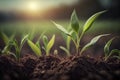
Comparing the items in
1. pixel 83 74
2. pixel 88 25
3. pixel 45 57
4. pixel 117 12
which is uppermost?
pixel 117 12

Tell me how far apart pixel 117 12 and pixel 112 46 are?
15.1 m

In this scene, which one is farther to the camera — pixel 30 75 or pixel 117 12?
pixel 117 12

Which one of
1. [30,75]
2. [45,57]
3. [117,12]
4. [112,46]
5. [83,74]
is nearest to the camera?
[83,74]

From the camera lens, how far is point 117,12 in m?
20.7

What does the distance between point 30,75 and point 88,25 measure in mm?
801

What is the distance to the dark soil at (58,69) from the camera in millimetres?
2418

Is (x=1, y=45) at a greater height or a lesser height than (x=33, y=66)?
greater

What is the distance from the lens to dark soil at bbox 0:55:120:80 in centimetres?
242

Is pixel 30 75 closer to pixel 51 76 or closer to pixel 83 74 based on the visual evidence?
pixel 51 76

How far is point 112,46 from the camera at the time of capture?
20.0ft

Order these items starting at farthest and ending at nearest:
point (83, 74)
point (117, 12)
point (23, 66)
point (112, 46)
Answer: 1. point (117, 12)
2. point (112, 46)
3. point (23, 66)
4. point (83, 74)

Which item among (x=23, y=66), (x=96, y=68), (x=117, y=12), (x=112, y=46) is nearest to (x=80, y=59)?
(x=96, y=68)

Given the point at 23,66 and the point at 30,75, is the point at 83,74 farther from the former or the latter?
the point at 23,66

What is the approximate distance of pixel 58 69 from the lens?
8.71ft
